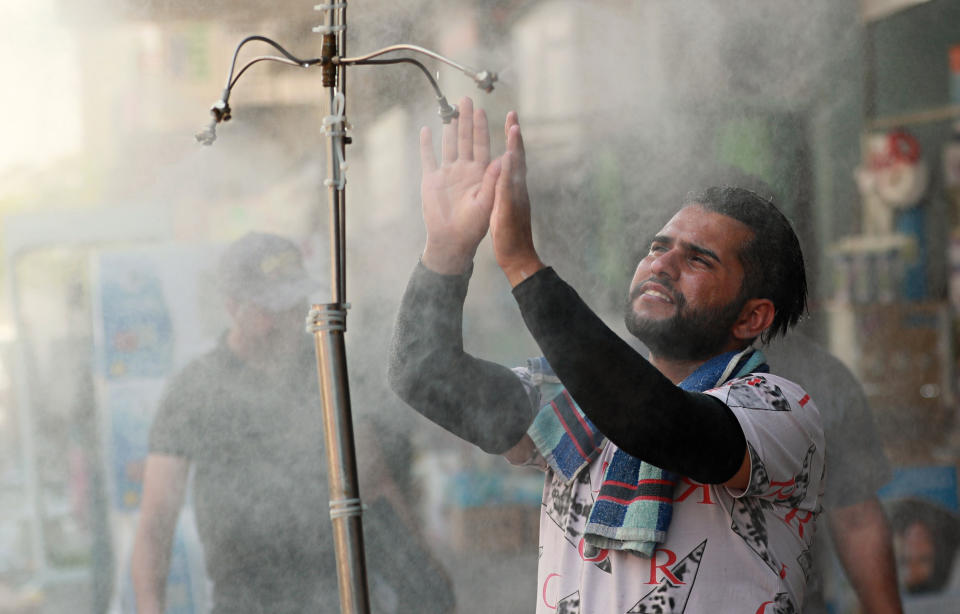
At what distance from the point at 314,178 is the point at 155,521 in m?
0.63

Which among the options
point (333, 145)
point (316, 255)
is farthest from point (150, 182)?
point (333, 145)

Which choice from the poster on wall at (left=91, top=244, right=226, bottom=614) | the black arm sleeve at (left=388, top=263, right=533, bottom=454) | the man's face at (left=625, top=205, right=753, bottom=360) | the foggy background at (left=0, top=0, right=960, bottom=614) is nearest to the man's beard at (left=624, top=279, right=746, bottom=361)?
the man's face at (left=625, top=205, right=753, bottom=360)

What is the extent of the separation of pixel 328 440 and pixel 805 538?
1.86 ft

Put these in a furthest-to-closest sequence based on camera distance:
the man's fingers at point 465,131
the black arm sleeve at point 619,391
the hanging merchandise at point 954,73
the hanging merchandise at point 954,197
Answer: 1. the hanging merchandise at point 954,197
2. the hanging merchandise at point 954,73
3. the man's fingers at point 465,131
4. the black arm sleeve at point 619,391

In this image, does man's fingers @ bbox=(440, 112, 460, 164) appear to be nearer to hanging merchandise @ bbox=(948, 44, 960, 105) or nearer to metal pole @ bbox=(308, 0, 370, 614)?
metal pole @ bbox=(308, 0, 370, 614)

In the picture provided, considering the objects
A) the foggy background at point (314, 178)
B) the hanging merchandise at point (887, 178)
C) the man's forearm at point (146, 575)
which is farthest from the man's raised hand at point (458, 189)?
the hanging merchandise at point (887, 178)

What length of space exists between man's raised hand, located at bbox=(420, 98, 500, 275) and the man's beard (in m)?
0.22

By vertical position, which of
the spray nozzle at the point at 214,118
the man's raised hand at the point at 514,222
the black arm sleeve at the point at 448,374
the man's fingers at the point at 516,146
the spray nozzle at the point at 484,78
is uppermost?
the spray nozzle at the point at 484,78

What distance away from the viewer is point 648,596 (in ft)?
3.34

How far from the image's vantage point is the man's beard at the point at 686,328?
3.65 feet

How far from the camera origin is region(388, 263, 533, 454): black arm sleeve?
3.62 ft

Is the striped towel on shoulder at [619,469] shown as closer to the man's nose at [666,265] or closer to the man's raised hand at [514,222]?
the man's nose at [666,265]

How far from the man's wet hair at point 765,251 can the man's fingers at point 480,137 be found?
320mm

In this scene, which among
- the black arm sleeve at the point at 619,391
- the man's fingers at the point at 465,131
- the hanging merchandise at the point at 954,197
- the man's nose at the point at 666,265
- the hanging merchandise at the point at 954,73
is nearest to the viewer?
the black arm sleeve at the point at 619,391
